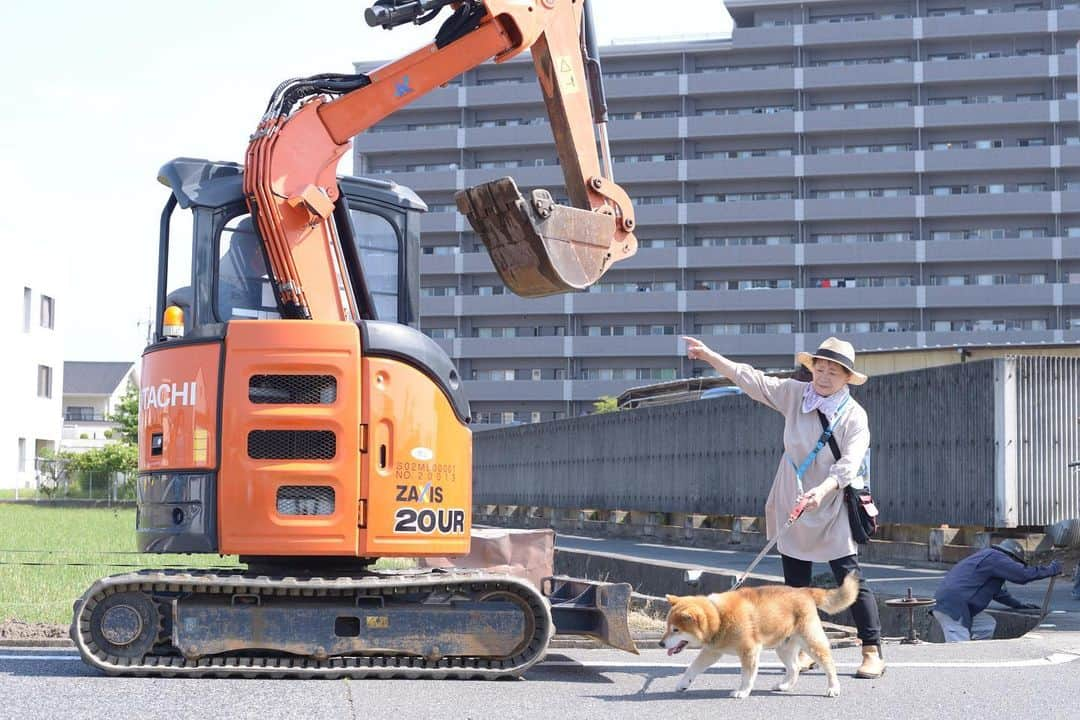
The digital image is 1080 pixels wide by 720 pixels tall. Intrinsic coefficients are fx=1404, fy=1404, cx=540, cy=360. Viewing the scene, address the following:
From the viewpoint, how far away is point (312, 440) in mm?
7504

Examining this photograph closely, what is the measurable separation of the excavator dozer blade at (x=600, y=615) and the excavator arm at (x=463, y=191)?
5.78 ft

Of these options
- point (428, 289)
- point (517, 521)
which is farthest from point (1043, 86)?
point (517, 521)

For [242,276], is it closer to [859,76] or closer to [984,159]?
[859,76]

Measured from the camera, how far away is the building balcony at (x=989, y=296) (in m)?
73.9

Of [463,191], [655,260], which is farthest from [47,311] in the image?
[463,191]

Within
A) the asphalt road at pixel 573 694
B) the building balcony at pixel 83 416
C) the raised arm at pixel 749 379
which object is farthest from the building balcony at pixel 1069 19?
the raised arm at pixel 749 379

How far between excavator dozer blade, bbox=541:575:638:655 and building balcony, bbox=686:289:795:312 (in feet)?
227

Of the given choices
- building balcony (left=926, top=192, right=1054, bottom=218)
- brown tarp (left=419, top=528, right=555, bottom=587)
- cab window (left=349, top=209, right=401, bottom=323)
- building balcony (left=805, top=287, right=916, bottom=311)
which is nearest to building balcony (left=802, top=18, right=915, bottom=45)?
building balcony (left=926, top=192, right=1054, bottom=218)

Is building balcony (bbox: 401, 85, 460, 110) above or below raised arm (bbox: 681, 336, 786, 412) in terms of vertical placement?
above

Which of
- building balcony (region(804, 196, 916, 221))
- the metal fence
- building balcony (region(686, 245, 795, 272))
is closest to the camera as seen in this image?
the metal fence

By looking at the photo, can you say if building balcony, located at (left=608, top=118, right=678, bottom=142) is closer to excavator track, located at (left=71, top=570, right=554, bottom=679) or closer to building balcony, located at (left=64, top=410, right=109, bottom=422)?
building balcony, located at (left=64, top=410, right=109, bottom=422)

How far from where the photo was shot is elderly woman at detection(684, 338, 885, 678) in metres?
7.56

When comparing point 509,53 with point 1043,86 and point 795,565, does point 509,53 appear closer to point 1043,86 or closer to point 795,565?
point 795,565

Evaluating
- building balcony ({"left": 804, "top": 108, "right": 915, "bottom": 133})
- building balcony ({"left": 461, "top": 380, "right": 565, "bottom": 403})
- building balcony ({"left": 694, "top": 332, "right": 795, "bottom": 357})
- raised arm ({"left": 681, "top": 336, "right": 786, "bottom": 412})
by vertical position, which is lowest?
raised arm ({"left": 681, "top": 336, "right": 786, "bottom": 412})
